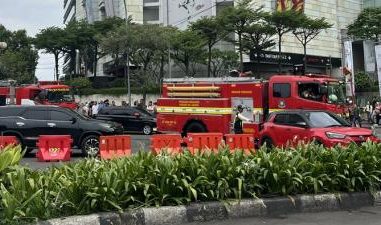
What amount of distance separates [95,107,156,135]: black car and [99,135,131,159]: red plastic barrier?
551 inches

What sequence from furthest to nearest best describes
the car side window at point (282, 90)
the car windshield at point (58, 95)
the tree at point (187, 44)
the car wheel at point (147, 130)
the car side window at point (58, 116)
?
the tree at point (187, 44), the car windshield at point (58, 95), the car wheel at point (147, 130), the car side window at point (282, 90), the car side window at point (58, 116)

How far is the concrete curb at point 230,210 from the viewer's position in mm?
6824

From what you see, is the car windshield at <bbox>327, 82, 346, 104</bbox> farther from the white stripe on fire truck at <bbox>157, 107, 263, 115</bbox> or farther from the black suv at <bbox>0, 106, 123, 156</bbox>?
the black suv at <bbox>0, 106, 123, 156</bbox>

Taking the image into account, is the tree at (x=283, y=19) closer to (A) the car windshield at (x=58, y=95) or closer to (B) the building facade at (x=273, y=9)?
(B) the building facade at (x=273, y=9)

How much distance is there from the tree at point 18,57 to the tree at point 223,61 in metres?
28.2

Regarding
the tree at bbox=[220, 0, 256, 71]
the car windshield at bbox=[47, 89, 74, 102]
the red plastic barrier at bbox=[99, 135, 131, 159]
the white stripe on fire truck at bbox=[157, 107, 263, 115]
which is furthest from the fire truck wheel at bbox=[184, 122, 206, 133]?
the tree at bbox=[220, 0, 256, 71]

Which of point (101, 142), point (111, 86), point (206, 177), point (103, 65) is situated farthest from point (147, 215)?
point (103, 65)

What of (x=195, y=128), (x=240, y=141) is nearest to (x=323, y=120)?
(x=240, y=141)

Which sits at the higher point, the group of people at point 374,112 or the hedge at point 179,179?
the group of people at point 374,112

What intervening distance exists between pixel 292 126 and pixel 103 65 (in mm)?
60561

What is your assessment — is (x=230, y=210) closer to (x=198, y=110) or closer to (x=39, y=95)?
(x=198, y=110)

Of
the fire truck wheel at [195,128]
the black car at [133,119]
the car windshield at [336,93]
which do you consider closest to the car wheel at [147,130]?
the black car at [133,119]

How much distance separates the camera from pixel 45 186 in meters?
7.03

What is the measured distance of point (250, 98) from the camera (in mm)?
21828
